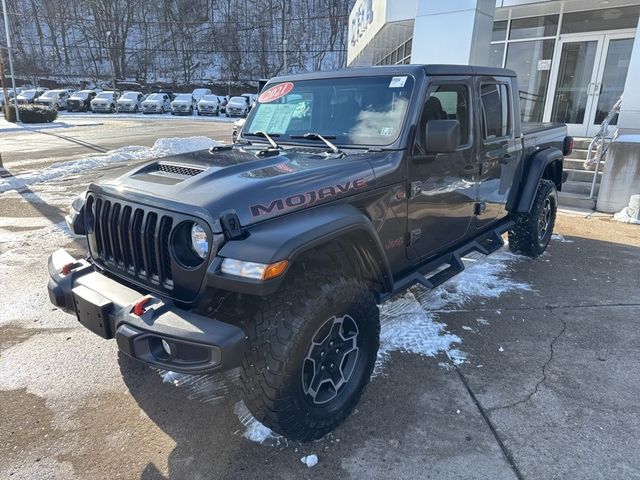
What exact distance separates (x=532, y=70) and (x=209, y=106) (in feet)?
90.6

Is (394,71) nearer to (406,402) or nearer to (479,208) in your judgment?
(479,208)

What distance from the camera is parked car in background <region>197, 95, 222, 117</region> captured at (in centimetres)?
3509

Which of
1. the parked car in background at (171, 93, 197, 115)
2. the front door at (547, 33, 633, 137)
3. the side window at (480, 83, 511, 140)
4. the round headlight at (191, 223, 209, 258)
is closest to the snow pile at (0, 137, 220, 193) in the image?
the side window at (480, 83, 511, 140)

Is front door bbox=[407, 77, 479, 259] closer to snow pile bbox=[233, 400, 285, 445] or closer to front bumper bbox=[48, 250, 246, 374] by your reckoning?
snow pile bbox=[233, 400, 285, 445]

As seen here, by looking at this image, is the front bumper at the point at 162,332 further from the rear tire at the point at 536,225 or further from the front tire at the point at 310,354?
the rear tire at the point at 536,225

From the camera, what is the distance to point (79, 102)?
36.3m

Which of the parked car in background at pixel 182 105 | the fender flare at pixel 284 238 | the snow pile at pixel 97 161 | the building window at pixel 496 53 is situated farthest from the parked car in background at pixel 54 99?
the fender flare at pixel 284 238

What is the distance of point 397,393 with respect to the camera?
296 centimetres

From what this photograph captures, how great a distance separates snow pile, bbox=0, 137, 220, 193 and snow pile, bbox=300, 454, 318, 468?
637cm

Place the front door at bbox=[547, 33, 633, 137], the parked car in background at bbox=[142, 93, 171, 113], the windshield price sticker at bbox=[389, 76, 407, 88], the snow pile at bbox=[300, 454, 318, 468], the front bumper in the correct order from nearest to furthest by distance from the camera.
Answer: the front bumper, the snow pile at bbox=[300, 454, 318, 468], the windshield price sticker at bbox=[389, 76, 407, 88], the front door at bbox=[547, 33, 633, 137], the parked car in background at bbox=[142, 93, 171, 113]

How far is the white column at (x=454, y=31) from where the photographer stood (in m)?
9.52

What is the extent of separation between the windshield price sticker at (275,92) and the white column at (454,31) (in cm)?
708

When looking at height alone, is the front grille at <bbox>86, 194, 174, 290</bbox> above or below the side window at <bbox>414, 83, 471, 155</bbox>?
below

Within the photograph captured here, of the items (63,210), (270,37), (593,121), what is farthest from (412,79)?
(270,37)
